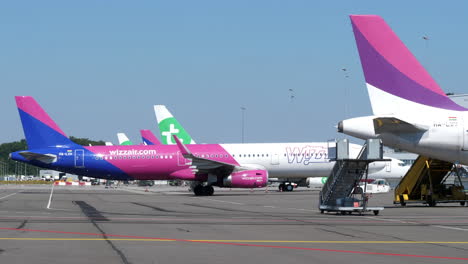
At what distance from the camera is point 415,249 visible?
15945mm

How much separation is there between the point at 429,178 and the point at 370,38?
9.51m

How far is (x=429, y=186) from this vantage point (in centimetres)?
3684

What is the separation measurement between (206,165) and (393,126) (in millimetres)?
25692

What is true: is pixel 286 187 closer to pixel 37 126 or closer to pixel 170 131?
pixel 170 131

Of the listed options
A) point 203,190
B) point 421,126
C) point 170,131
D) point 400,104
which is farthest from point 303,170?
point 400,104

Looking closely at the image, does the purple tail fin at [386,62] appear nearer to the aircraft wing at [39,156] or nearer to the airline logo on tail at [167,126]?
the aircraft wing at [39,156]

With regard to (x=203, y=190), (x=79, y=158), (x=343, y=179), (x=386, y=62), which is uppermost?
(x=386, y=62)

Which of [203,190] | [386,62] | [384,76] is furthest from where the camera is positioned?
[203,190]

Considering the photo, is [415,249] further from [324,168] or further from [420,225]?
[324,168]

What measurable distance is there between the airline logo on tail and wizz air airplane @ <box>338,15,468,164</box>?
152 feet

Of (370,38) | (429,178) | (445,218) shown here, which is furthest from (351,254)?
(429,178)

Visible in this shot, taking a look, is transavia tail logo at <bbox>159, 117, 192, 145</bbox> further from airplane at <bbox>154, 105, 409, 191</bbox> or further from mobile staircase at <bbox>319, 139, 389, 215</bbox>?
mobile staircase at <bbox>319, 139, 389, 215</bbox>

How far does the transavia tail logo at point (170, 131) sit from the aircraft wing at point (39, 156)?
19775 millimetres

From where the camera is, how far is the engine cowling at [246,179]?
54031 mm
